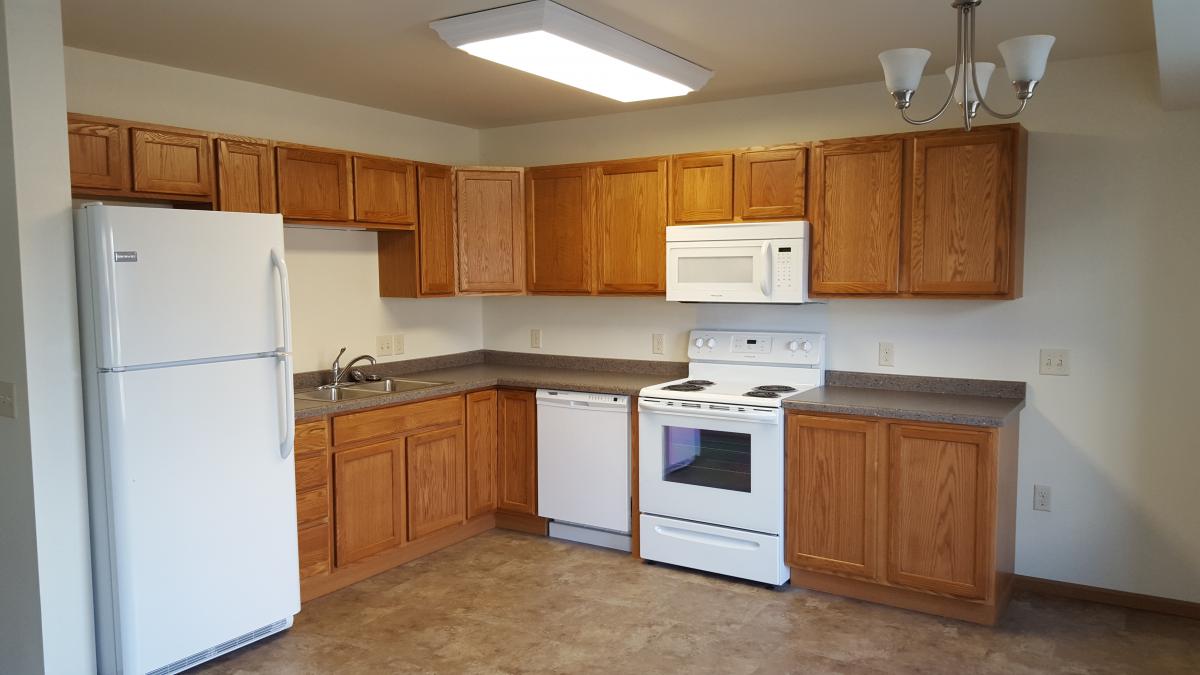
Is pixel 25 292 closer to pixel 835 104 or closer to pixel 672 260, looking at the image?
pixel 672 260

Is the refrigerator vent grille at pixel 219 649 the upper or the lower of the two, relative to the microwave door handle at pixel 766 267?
lower

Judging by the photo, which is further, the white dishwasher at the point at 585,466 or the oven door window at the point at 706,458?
the white dishwasher at the point at 585,466

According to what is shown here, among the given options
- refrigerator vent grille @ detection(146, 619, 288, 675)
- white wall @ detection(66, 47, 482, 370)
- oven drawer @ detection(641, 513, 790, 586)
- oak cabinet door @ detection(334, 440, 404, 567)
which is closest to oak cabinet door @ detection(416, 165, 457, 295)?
white wall @ detection(66, 47, 482, 370)

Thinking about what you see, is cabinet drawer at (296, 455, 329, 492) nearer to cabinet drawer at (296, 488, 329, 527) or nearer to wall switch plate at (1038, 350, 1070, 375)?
cabinet drawer at (296, 488, 329, 527)

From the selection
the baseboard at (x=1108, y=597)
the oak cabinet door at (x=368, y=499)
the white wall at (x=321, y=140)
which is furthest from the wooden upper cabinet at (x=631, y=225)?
the baseboard at (x=1108, y=597)

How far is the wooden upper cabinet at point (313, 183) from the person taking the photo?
3826 millimetres

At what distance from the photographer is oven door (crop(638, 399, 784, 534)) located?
3.83m

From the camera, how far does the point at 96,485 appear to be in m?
2.88

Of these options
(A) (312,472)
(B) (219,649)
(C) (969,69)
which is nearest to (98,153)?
(A) (312,472)

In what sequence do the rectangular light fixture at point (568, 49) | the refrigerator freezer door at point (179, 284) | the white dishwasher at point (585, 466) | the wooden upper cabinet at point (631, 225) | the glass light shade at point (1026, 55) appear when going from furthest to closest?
the wooden upper cabinet at point (631, 225) < the white dishwasher at point (585, 466) < the rectangular light fixture at point (568, 49) < the refrigerator freezer door at point (179, 284) < the glass light shade at point (1026, 55)

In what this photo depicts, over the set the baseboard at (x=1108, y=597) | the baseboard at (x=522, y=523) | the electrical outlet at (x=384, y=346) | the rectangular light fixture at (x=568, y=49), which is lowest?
the baseboard at (x=1108, y=597)

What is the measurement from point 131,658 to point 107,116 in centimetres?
220

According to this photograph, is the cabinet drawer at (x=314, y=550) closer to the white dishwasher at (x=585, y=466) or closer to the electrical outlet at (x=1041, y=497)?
the white dishwasher at (x=585, y=466)

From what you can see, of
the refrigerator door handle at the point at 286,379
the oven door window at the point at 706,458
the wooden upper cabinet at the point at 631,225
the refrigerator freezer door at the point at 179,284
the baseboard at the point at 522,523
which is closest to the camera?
the refrigerator freezer door at the point at 179,284
